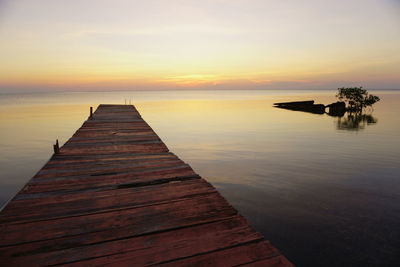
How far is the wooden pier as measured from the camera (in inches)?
96.2

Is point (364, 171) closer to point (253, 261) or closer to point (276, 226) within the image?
point (276, 226)

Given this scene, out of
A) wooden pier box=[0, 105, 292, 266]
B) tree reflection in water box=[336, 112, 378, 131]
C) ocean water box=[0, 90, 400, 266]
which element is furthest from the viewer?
tree reflection in water box=[336, 112, 378, 131]

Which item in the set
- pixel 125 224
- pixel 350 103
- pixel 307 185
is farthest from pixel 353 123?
pixel 125 224

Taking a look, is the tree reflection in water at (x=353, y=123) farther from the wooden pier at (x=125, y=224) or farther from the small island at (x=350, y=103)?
the wooden pier at (x=125, y=224)

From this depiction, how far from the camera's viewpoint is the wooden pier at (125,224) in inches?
96.2

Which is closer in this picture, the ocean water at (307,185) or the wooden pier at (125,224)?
the wooden pier at (125,224)

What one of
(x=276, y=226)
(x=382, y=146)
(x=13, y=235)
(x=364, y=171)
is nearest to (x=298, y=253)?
(x=276, y=226)

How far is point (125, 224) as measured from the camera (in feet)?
10.1

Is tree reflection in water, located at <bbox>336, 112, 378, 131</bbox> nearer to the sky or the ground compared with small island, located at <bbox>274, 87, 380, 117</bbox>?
nearer to the ground

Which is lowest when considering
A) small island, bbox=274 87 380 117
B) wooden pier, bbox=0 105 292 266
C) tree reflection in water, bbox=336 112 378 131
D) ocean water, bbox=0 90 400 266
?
ocean water, bbox=0 90 400 266

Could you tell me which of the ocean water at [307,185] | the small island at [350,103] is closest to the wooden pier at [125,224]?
the ocean water at [307,185]

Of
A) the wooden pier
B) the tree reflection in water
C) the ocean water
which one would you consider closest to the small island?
the tree reflection in water

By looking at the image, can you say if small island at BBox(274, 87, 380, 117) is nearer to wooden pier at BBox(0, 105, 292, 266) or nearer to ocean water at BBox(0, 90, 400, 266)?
ocean water at BBox(0, 90, 400, 266)

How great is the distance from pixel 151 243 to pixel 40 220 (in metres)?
1.71
